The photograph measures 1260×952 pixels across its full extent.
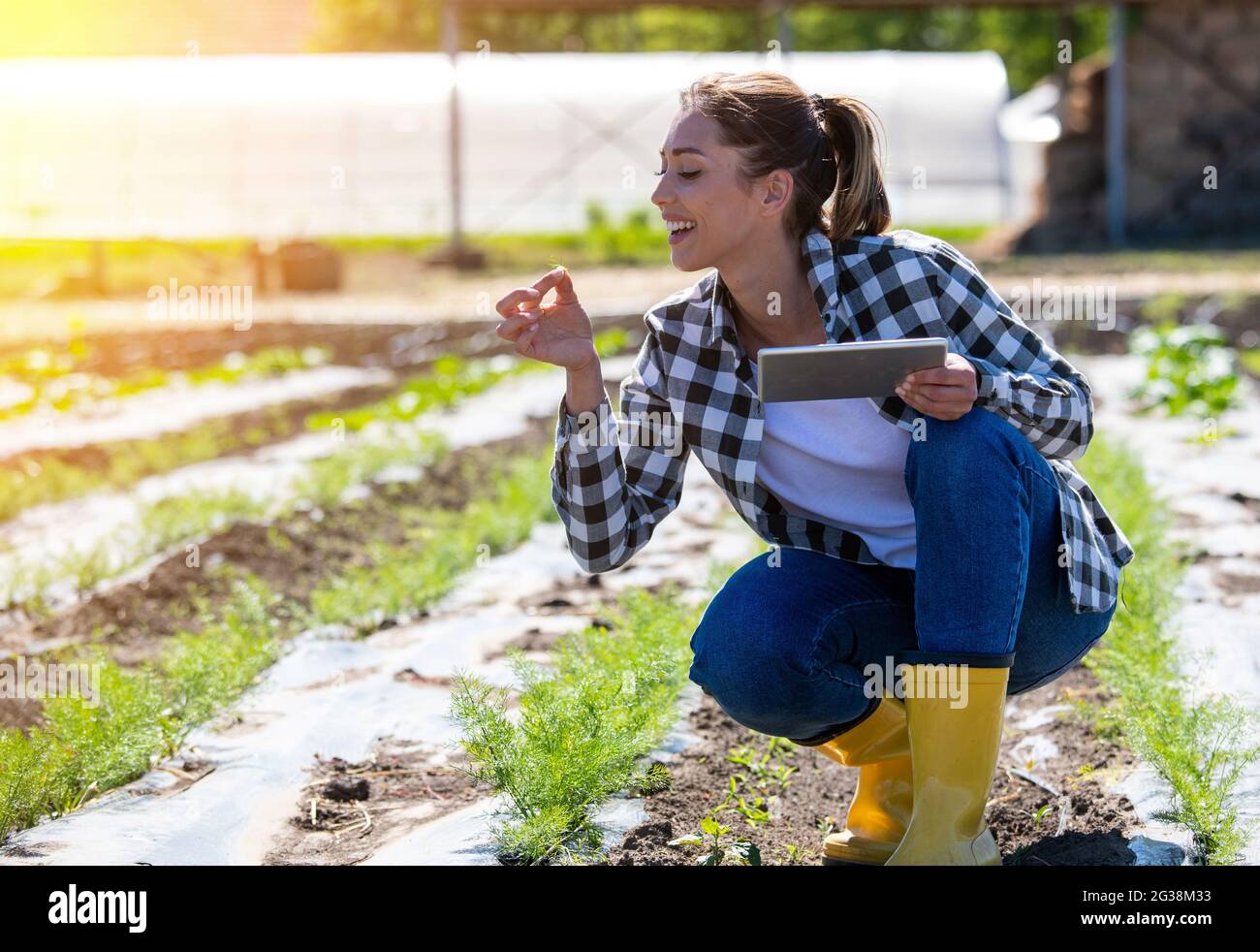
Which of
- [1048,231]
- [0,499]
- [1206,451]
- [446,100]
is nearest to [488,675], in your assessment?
[0,499]

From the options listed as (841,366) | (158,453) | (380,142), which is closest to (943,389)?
(841,366)

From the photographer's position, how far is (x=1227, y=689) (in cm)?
268

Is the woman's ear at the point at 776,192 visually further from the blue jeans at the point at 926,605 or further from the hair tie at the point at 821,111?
the blue jeans at the point at 926,605

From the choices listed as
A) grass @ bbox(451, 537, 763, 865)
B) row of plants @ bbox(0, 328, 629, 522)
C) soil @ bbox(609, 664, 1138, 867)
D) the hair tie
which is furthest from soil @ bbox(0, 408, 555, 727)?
the hair tie

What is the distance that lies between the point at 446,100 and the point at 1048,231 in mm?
6324

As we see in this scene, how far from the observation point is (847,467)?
2.26m

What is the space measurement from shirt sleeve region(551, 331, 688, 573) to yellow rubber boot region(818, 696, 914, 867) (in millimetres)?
453

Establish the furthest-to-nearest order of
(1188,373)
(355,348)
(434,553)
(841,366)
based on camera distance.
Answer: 1. (355,348)
2. (1188,373)
3. (434,553)
4. (841,366)

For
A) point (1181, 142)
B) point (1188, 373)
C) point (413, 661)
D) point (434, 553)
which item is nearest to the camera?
point (413, 661)

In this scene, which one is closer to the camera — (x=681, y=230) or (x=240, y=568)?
(x=681, y=230)

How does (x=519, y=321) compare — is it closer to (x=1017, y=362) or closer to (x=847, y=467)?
(x=847, y=467)

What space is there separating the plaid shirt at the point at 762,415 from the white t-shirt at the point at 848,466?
35 mm

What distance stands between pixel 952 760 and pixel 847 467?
490 millimetres
